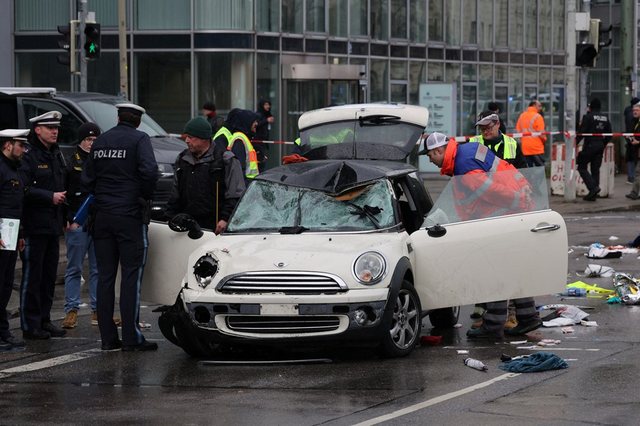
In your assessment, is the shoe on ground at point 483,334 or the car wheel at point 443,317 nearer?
the shoe on ground at point 483,334

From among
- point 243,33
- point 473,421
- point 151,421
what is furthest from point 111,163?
point 243,33

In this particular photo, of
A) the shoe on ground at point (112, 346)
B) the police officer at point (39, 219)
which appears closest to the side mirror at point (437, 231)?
the shoe on ground at point (112, 346)

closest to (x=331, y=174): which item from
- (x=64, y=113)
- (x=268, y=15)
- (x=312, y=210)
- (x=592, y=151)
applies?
(x=312, y=210)

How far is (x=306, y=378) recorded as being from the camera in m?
10.1

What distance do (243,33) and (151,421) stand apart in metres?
24.7

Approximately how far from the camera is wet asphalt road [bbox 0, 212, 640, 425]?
8.72m

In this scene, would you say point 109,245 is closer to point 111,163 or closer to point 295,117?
point 111,163

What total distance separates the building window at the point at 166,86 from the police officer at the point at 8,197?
20808 millimetres

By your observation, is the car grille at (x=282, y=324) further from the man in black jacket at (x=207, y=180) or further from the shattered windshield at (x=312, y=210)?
the man in black jacket at (x=207, y=180)

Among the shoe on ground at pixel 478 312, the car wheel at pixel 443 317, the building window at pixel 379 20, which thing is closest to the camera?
the car wheel at pixel 443 317

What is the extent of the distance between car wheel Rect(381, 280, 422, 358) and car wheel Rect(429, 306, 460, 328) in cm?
135

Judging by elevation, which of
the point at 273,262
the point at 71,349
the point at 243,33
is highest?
the point at 243,33

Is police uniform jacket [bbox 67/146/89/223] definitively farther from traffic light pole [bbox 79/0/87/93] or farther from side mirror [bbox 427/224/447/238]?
traffic light pole [bbox 79/0/87/93]

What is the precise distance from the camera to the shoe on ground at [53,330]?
12711mm
